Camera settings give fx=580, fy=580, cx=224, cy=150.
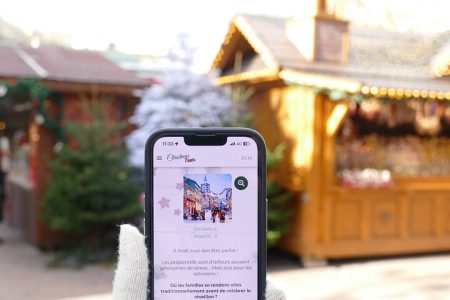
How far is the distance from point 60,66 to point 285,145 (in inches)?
163

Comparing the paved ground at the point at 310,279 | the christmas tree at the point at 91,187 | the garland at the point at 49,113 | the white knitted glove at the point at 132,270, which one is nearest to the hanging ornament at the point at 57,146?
the garland at the point at 49,113

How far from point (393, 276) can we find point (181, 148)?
703cm

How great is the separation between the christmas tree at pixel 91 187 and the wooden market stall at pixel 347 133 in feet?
8.01

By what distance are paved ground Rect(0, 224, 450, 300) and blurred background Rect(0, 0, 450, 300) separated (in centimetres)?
4

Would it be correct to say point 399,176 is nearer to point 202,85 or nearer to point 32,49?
point 202,85

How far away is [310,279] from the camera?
8000 millimetres

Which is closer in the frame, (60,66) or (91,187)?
(91,187)

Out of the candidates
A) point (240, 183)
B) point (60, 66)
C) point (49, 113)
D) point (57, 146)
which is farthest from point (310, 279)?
point (240, 183)

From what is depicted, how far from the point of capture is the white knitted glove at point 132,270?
1.78m

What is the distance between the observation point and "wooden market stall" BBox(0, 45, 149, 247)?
31.0 ft

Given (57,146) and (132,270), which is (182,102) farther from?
(132,270)

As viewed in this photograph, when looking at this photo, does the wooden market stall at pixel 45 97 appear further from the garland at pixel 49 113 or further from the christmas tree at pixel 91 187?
the christmas tree at pixel 91 187

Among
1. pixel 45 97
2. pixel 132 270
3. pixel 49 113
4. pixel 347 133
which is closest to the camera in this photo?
pixel 132 270

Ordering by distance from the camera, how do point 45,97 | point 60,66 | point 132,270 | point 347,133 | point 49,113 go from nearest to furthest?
point 132,270 → point 347,133 → point 45,97 → point 49,113 → point 60,66
